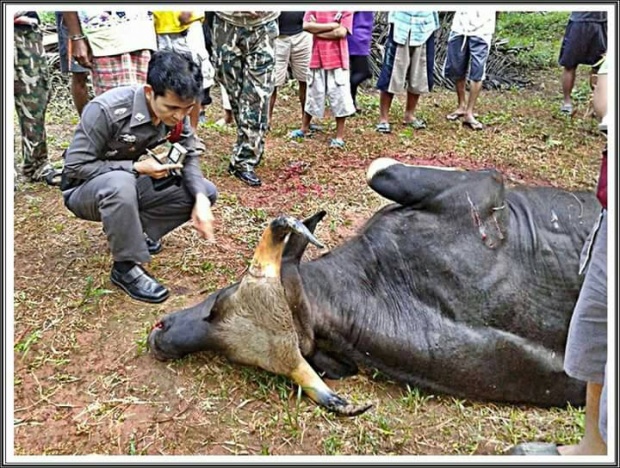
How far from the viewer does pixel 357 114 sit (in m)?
8.88

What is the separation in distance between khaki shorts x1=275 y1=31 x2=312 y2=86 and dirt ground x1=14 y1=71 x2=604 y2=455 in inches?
61.4

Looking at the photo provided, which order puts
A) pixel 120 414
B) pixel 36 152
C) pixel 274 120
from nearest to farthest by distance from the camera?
pixel 120 414 → pixel 36 152 → pixel 274 120

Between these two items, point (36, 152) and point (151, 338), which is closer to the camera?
point (151, 338)

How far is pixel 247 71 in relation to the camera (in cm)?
607

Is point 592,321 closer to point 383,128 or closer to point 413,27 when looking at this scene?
point 383,128

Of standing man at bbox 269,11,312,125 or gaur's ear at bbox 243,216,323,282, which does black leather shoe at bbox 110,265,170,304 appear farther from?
standing man at bbox 269,11,312,125

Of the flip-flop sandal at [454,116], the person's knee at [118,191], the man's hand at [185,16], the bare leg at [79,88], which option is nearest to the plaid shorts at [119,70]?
the bare leg at [79,88]

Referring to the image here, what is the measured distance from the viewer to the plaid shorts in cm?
529

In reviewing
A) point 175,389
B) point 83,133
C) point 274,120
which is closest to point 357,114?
point 274,120

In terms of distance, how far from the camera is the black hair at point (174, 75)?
3.89m

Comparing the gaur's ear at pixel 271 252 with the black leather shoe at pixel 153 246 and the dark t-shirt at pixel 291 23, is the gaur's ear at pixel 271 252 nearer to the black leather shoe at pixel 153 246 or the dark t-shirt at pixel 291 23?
the black leather shoe at pixel 153 246

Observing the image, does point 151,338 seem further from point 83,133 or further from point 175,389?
point 83,133

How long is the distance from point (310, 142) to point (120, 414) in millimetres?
4622

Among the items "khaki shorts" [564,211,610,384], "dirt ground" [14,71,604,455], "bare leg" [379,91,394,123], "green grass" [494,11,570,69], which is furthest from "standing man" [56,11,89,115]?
"green grass" [494,11,570,69]
